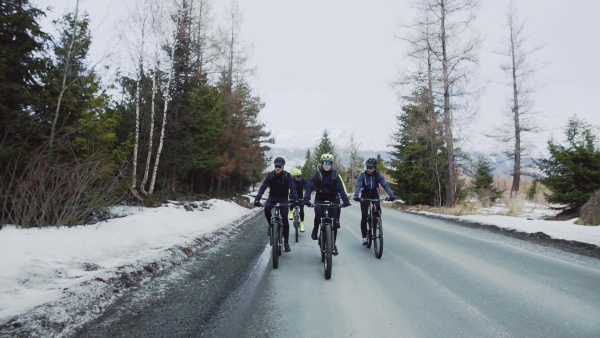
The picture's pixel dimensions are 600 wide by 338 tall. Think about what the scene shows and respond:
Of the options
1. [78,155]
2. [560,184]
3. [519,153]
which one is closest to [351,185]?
[519,153]

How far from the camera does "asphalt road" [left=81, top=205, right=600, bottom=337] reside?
3051 mm

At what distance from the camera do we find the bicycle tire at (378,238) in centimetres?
631

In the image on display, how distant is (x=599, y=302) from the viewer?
147 inches

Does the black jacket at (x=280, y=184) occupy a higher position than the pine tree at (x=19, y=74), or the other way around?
the pine tree at (x=19, y=74)

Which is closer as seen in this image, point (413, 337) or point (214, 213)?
point (413, 337)

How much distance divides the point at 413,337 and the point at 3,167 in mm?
8761

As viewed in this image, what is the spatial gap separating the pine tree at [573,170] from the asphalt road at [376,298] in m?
6.79

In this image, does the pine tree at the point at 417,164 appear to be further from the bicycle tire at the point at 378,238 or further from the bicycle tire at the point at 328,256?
the bicycle tire at the point at 328,256

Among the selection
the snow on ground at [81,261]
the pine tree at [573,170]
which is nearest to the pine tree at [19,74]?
the snow on ground at [81,261]

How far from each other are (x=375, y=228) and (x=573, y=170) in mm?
9663

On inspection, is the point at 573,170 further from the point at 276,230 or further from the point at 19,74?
the point at 19,74

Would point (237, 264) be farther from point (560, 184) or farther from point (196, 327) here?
point (560, 184)

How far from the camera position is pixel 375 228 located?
688 centimetres

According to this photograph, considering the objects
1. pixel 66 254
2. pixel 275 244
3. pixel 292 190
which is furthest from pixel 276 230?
pixel 66 254
